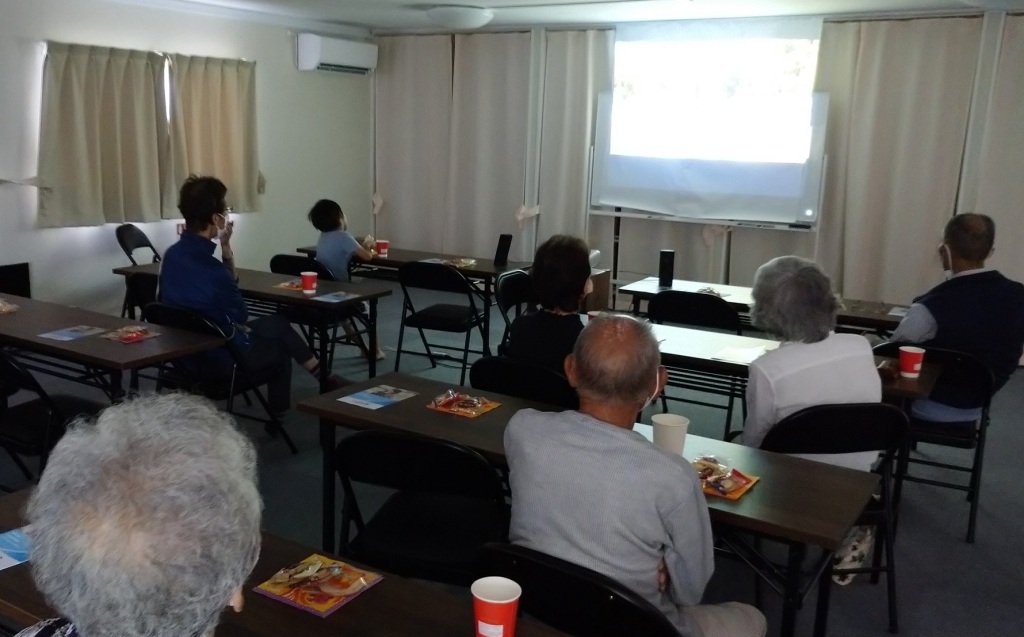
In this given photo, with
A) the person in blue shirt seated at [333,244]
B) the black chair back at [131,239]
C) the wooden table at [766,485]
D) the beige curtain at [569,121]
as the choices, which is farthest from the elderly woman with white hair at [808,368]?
the beige curtain at [569,121]

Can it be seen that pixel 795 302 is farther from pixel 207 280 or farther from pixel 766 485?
pixel 207 280

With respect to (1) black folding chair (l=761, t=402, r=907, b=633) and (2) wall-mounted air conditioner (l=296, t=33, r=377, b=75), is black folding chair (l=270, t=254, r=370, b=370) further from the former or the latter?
(2) wall-mounted air conditioner (l=296, t=33, r=377, b=75)

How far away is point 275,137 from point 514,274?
12.0 ft

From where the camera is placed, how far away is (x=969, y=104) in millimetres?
6008

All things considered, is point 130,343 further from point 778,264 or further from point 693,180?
point 693,180

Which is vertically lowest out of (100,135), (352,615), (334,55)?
(352,615)

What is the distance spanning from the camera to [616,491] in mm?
1596

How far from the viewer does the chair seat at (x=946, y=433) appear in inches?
128

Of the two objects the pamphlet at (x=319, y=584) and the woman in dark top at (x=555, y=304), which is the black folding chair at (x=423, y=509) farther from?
the woman in dark top at (x=555, y=304)

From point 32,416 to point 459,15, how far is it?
4.56 m

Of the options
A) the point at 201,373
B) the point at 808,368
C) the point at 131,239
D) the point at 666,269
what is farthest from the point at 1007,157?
the point at 131,239

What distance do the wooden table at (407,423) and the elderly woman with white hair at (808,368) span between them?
640mm

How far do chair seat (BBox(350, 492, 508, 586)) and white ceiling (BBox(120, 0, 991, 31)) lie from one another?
4.56 meters

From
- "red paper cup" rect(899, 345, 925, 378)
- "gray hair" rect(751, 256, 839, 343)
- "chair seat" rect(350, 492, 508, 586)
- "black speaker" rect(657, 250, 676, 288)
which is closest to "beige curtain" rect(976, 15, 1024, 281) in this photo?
"black speaker" rect(657, 250, 676, 288)
